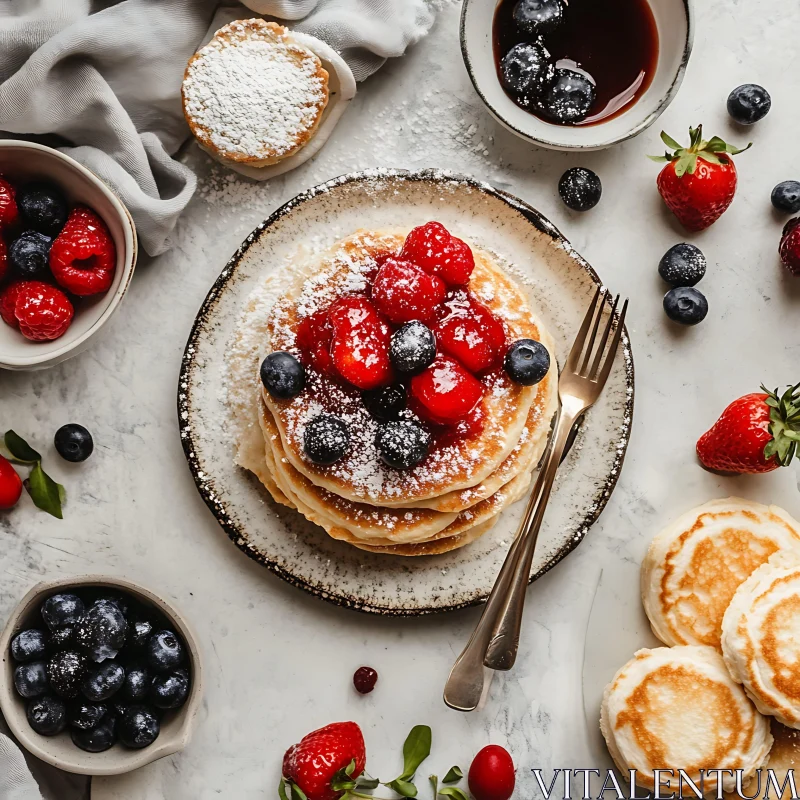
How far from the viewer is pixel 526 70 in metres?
A: 2.28

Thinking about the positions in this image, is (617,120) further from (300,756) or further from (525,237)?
(300,756)

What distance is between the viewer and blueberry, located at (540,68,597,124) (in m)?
2.29

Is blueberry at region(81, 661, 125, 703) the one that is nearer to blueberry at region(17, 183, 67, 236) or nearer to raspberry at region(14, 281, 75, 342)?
raspberry at region(14, 281, 75, 342)

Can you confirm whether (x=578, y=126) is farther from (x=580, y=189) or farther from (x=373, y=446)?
(x=373, y=446)

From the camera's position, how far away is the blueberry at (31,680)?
2117mm

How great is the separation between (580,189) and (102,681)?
6.15ft

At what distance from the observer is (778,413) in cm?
216

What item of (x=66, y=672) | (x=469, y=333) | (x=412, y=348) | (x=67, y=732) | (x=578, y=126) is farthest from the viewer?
(x=578, y=126)

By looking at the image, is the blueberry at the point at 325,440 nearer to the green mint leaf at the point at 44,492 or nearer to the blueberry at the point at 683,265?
the green mint leaf at the point at 44,492

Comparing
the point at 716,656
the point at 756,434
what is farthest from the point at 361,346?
the point at 716,656

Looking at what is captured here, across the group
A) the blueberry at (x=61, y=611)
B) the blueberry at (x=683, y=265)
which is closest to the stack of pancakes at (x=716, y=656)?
the blueberry at (x=683, y=265)

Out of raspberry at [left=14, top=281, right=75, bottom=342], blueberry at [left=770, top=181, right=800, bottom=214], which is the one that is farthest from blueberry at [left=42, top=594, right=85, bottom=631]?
blueberry at [left=770, top=181, right=800, bottom=214]

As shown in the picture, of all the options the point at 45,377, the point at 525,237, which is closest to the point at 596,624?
the point at 525,237

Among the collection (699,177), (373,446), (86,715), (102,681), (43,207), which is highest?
(699,177)
